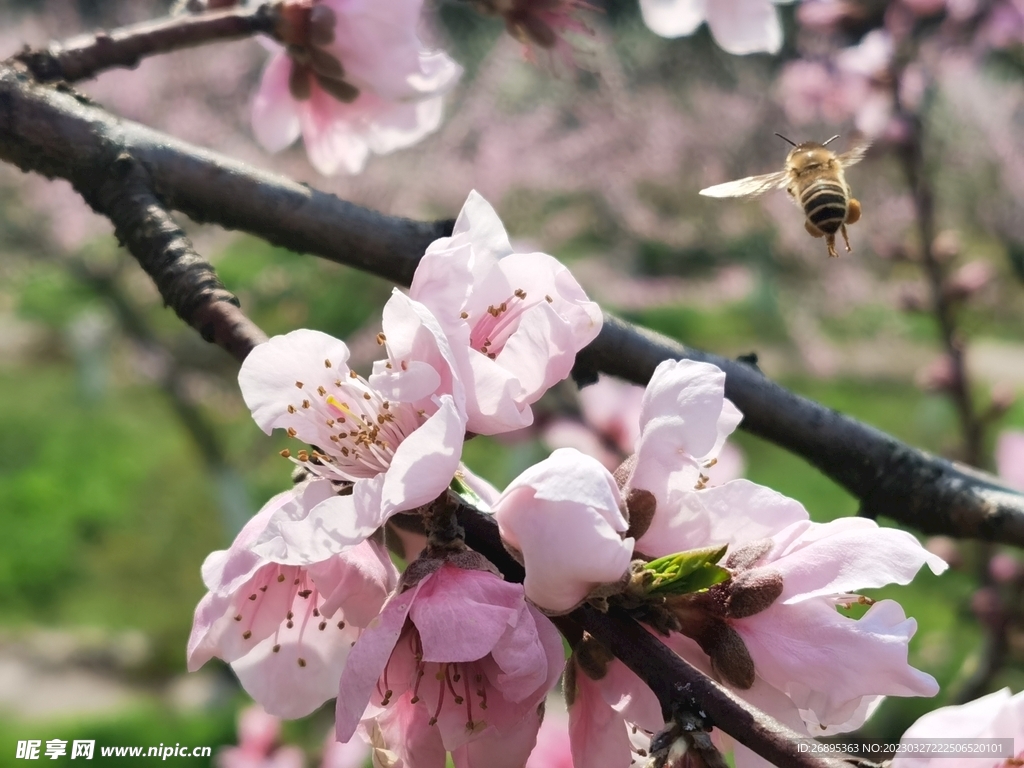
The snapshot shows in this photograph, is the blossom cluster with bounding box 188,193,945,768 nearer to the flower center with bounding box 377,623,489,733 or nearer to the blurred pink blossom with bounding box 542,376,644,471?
the flower center with bounding box 377,623,489,733

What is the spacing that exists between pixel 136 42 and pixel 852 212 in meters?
0.56

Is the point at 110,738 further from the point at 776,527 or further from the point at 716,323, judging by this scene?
the point at 716,323

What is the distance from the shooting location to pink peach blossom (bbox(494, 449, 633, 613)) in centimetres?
35

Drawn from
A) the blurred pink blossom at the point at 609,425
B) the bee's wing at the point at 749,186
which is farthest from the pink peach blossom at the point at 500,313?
the blurred pink blossom at the point at 609,425

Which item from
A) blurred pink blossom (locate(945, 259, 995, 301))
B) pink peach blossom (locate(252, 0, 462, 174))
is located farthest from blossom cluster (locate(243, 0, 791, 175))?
blurred pink blossom (locate(945, 259, 995, 301))

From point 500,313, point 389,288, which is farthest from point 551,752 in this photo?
point 389,288

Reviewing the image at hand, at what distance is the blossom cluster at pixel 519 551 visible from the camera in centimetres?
37

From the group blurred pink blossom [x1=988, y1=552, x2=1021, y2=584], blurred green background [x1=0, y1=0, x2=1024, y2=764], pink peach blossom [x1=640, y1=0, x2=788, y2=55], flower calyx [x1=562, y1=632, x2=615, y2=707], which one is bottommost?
blurred green background [x1=0, y1=0, x2=1024, y2=764]

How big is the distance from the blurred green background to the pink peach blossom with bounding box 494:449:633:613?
135cm

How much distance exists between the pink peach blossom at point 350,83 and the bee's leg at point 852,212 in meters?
0.37

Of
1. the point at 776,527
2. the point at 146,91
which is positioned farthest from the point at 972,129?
the point at 776,527

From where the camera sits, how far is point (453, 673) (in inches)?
16.8

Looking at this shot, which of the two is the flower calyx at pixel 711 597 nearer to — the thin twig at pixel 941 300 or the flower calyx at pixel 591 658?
the flower calyx at pixel 591 658

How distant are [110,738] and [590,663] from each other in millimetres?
2466
